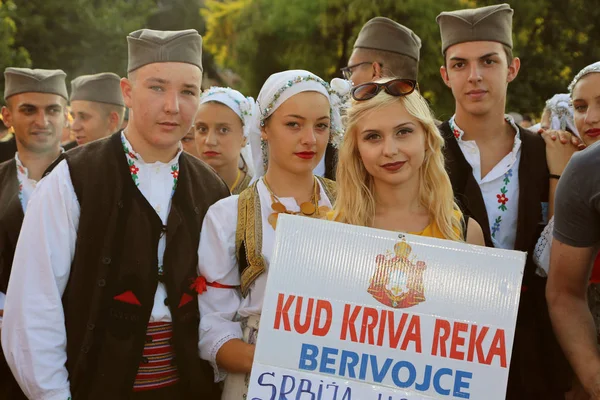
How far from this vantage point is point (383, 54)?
16.0 feet

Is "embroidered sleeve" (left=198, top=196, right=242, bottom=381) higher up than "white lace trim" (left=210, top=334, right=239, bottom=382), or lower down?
higher up

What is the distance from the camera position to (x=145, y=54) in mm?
3406

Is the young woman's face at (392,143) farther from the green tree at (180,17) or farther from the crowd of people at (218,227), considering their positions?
the green tree at (180,17)

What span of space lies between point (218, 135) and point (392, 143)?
7.88 feet

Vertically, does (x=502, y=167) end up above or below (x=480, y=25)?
below

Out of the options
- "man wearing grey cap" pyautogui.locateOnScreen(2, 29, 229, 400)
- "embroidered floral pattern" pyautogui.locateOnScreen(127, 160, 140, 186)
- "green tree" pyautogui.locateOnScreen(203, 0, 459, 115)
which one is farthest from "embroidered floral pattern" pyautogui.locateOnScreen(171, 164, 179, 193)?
"green tree" pyautogui.locateOnScreen(203, 0, 459, 115)

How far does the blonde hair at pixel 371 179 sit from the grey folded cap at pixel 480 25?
92cm

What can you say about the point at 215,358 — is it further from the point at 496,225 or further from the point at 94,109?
the point at 94,109

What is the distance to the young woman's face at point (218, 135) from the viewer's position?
17.2 feet

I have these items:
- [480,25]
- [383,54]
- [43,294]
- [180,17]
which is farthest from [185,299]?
[180,17]

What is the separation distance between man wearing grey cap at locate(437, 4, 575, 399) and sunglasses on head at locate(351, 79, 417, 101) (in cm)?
80

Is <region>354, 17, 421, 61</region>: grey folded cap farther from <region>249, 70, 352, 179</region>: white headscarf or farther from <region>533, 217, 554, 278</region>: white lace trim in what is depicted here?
<region>533, 217, 554, 278</region>: white lace trim

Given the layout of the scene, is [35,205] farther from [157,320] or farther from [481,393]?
[481,393]

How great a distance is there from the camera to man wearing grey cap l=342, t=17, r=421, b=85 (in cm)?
483
